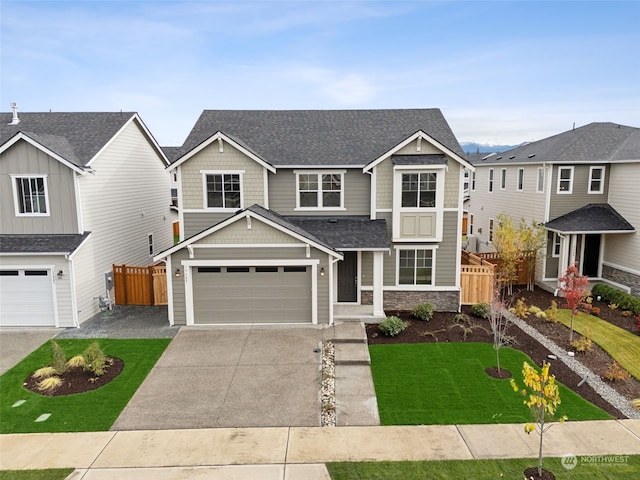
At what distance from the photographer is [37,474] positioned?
7609 mm

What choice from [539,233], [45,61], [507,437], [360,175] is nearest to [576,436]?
[507,437]

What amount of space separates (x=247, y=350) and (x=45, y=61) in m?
16.1

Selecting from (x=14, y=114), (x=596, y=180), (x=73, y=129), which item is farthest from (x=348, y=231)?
(x=14, y=114)

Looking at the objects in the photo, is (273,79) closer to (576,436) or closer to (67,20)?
(67,20)

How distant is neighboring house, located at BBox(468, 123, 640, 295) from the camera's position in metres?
18.5

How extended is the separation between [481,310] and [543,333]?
85.7 inches

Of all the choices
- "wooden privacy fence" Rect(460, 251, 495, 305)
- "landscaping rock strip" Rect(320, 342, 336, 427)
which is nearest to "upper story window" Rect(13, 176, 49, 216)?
"landscaping rock strip" Rect(320, 342, 336, 427)

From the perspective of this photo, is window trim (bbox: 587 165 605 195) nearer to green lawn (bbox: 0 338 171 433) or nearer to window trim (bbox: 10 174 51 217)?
green lawn (bbox: 0 338 171 433)

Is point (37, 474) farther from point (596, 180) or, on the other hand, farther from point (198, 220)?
point (596, 180)

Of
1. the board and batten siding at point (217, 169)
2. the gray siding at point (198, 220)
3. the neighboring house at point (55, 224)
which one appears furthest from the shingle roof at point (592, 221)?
the neighboring house at point (55, 224)

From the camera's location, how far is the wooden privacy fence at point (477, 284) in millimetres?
17453

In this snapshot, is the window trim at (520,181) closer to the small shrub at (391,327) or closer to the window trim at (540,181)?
the window trim at (540,181)

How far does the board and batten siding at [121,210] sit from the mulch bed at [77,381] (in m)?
4.61

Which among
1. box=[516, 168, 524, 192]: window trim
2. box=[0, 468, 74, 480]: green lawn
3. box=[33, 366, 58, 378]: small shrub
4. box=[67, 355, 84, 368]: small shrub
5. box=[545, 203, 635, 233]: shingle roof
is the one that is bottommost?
box=[0, 468, 74, 480]: green lawn
